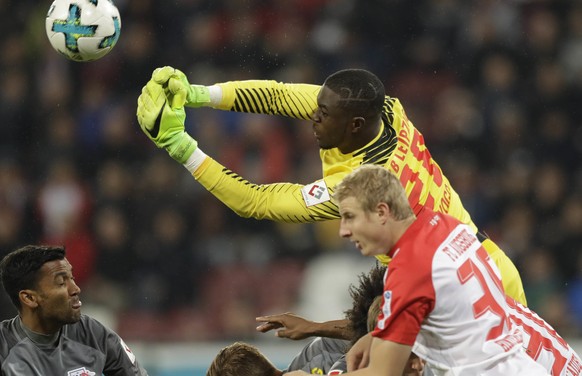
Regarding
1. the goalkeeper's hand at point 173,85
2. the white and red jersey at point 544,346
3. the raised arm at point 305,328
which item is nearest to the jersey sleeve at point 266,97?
the goalkeeper's hand at point 173,85

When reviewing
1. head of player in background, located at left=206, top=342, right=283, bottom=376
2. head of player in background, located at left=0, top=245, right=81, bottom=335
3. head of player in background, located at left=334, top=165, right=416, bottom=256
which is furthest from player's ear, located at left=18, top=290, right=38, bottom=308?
head of player in background, located at left=334, top=165, right=416, bottom=256

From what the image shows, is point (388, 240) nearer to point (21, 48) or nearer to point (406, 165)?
point (406, 165)

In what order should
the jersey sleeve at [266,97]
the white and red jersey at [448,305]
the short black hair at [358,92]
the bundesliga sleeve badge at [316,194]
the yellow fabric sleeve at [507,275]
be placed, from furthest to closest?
the jersey sleeve at [266,97]
the yellow fabric sleeve at [507,275]
the bundesliga sleeve badge at [316,194]
the short black hair at [358,92]
the white and red jersey at [448,305]

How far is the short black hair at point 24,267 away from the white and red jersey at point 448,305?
1.93 m

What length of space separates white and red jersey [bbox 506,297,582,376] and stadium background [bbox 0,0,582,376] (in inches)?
147

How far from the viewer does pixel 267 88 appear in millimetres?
5703

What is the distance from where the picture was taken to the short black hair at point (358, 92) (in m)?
5.22

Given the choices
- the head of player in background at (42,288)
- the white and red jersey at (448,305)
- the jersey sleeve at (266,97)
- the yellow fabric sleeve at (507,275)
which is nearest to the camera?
the white and red jersey at (448,305)

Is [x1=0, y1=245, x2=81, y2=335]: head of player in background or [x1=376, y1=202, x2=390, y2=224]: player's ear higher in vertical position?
[x1=376, y1=202, x2=390, y2=224]: player's ear

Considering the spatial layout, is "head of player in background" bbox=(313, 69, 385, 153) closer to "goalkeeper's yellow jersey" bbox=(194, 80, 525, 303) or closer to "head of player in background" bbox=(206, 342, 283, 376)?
"goalkeeper's yellow jersey" bbox=(194, 80, 525, 303)

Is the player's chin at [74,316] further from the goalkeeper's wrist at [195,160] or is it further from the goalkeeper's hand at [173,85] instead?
the goalkeeper's hand at [173,85]

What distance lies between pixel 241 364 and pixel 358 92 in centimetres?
143

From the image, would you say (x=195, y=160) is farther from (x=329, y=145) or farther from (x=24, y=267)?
(x=24, y=267)

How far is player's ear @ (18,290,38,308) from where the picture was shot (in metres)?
5.04
